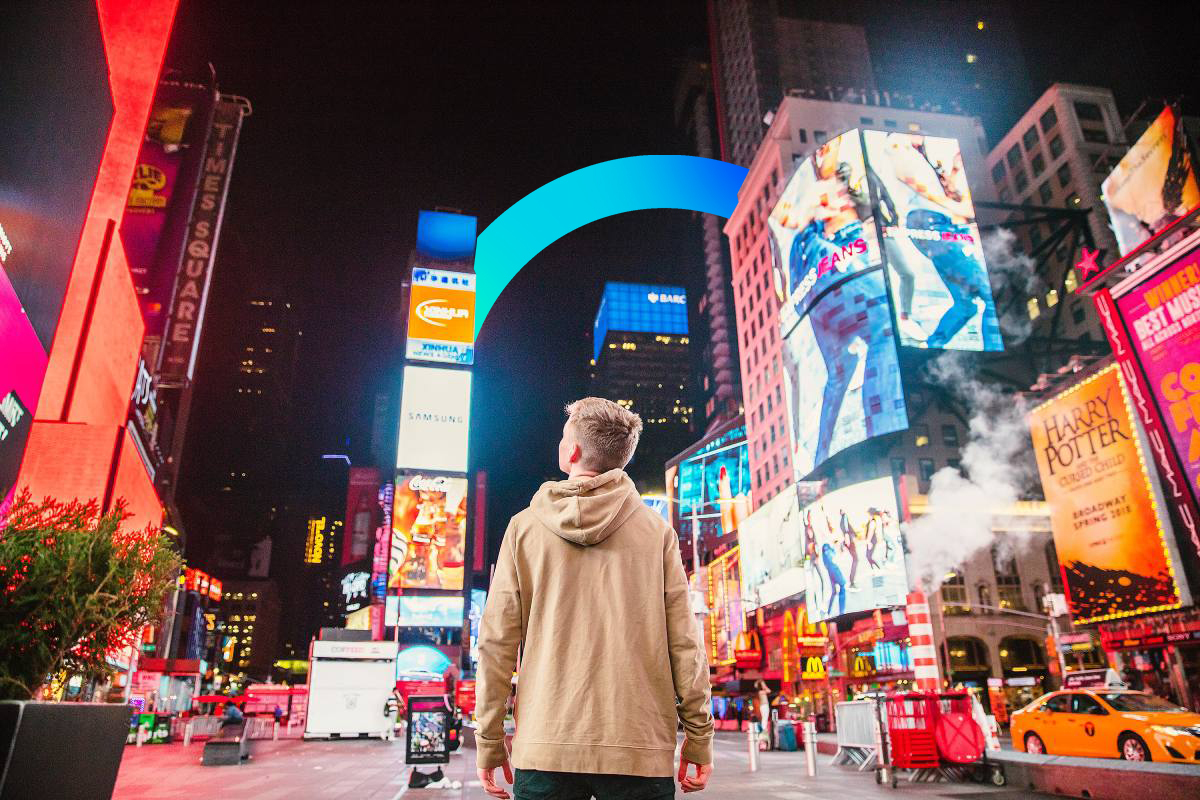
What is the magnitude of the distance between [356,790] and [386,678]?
13.8 meters

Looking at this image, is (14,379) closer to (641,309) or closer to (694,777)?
(694,777)

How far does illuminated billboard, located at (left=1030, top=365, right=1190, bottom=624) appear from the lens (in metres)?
24.9

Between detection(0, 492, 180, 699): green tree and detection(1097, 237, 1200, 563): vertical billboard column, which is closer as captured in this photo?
detection(0, 492, 180, 699): green tree

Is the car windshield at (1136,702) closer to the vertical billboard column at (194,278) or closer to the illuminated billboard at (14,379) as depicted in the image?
the illuminated billboard at (14,379)

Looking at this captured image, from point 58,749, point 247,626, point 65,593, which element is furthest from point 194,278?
point 247,626

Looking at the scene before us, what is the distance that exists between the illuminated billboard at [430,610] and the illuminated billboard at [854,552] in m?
25.5

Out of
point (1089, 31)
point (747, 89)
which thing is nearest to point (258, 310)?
point (747, 89)

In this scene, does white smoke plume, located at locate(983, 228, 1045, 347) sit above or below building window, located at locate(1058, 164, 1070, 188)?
below

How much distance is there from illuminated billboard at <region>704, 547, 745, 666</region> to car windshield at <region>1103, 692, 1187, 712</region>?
47.6 m

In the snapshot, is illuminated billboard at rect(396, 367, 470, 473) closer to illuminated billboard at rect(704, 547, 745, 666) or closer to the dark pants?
illuminated billboard at rect(704, 547, 745, 666)

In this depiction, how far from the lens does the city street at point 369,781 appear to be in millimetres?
9953

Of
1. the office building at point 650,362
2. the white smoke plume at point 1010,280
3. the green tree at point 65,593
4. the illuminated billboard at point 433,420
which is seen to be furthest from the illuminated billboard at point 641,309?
the green tree at point 65,593

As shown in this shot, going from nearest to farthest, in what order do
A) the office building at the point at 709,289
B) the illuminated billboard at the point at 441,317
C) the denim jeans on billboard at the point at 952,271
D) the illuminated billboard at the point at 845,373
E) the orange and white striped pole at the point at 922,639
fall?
the orange and white striped pole at the point at 922,639 → the illuminated billboard at the point at 845,373 → the denim jeans on billboard at the point at 952,271 → the illuminated billboard at the point at 441,317 → the office building at the point at 709,289

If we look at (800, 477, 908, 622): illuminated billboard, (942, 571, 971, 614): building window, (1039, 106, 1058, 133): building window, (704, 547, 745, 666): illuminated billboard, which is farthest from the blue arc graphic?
(1039, 106, 1058, 133): building window
